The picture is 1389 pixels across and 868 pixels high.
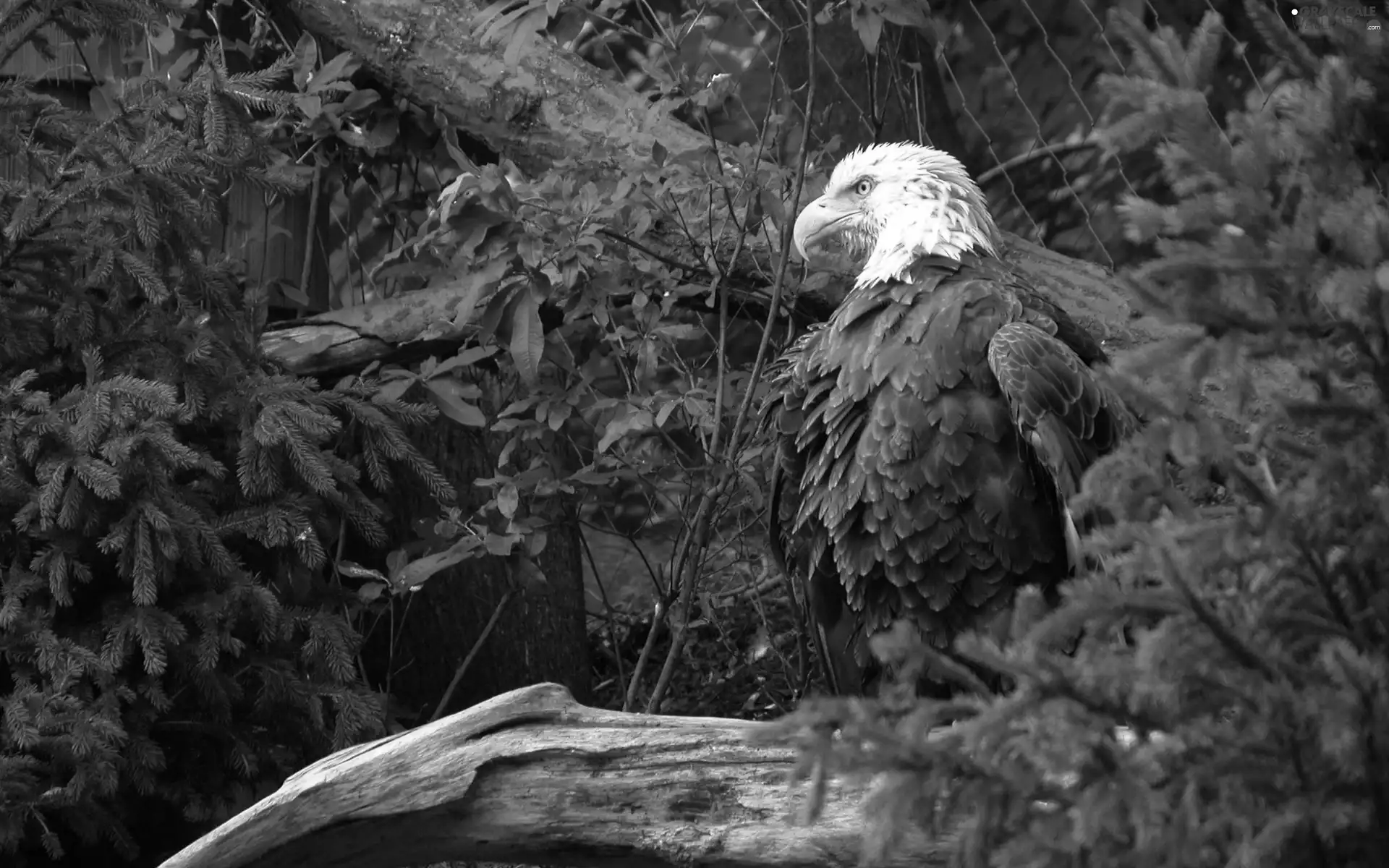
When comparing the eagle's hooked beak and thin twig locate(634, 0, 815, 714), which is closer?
the eagle's hooked beak

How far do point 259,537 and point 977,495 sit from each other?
1.71 metres

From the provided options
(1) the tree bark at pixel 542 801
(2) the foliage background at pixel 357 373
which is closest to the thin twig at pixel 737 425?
(2) the foliage background at pixel 357 373

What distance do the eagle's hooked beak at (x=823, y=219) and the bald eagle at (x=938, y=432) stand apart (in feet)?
0.50

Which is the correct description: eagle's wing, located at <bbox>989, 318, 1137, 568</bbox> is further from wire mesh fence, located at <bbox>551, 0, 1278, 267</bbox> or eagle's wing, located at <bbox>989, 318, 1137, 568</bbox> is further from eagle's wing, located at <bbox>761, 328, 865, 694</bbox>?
wire mesh fence, located at <bbox>551, 0, 1278, 267</bbox>

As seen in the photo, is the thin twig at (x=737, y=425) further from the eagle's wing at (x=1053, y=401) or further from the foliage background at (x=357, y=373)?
the eagle's wing at (x=1053, y=401)

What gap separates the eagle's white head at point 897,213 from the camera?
3039 mm

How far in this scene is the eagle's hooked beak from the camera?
321 centimetres

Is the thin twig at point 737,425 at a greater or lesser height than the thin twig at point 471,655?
greater

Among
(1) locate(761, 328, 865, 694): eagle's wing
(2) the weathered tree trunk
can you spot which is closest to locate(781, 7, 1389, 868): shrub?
(1) locate(761, 328, 865, 694): eagle's wing

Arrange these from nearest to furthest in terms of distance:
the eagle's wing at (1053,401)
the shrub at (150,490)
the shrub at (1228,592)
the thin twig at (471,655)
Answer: the shrub at (1228,592) < the eagle's wing at (1053,401) < the shrub at (150,490) < the thin twig at (471,655)

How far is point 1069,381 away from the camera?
2605 millimetres

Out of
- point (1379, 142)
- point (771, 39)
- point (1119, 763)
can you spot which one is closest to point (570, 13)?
point (771, 39)

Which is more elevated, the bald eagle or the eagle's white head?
the eagle's white head

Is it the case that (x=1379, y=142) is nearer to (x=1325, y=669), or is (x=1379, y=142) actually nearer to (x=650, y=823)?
(x=1325, y=669)
